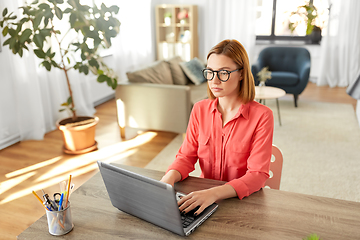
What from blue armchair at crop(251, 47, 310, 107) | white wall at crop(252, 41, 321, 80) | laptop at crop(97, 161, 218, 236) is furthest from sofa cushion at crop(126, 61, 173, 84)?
white wall at crop(252, 41, 321, 80)

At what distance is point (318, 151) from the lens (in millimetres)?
3262

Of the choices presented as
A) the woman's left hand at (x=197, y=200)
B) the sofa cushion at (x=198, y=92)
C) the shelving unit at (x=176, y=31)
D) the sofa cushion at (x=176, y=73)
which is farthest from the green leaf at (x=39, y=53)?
the shelving unit at (x=176, y=31)

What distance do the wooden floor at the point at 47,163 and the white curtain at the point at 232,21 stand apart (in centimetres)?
315

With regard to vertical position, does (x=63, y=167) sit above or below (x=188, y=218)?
below

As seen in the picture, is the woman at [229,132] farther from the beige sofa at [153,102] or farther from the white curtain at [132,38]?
the white curtain at [132,38]

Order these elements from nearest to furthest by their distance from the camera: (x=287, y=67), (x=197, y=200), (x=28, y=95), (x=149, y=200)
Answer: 1. (x=149, y=200)
2. (x=197, y=200)
3. (x=28, y=95)
4. (x=287, y=67)

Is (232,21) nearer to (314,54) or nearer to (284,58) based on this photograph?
(284,58)

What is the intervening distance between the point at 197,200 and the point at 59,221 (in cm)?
43

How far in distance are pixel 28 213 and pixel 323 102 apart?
4.33m

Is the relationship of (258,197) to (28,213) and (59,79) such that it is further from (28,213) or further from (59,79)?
(59,79)

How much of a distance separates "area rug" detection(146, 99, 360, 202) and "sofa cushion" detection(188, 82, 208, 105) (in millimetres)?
474

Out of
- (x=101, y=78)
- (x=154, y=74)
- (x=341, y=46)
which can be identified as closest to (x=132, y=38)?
(x=154, y=74)

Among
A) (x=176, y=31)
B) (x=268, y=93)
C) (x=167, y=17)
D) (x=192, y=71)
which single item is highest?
(x=167, y=17)

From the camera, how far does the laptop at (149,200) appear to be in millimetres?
888
